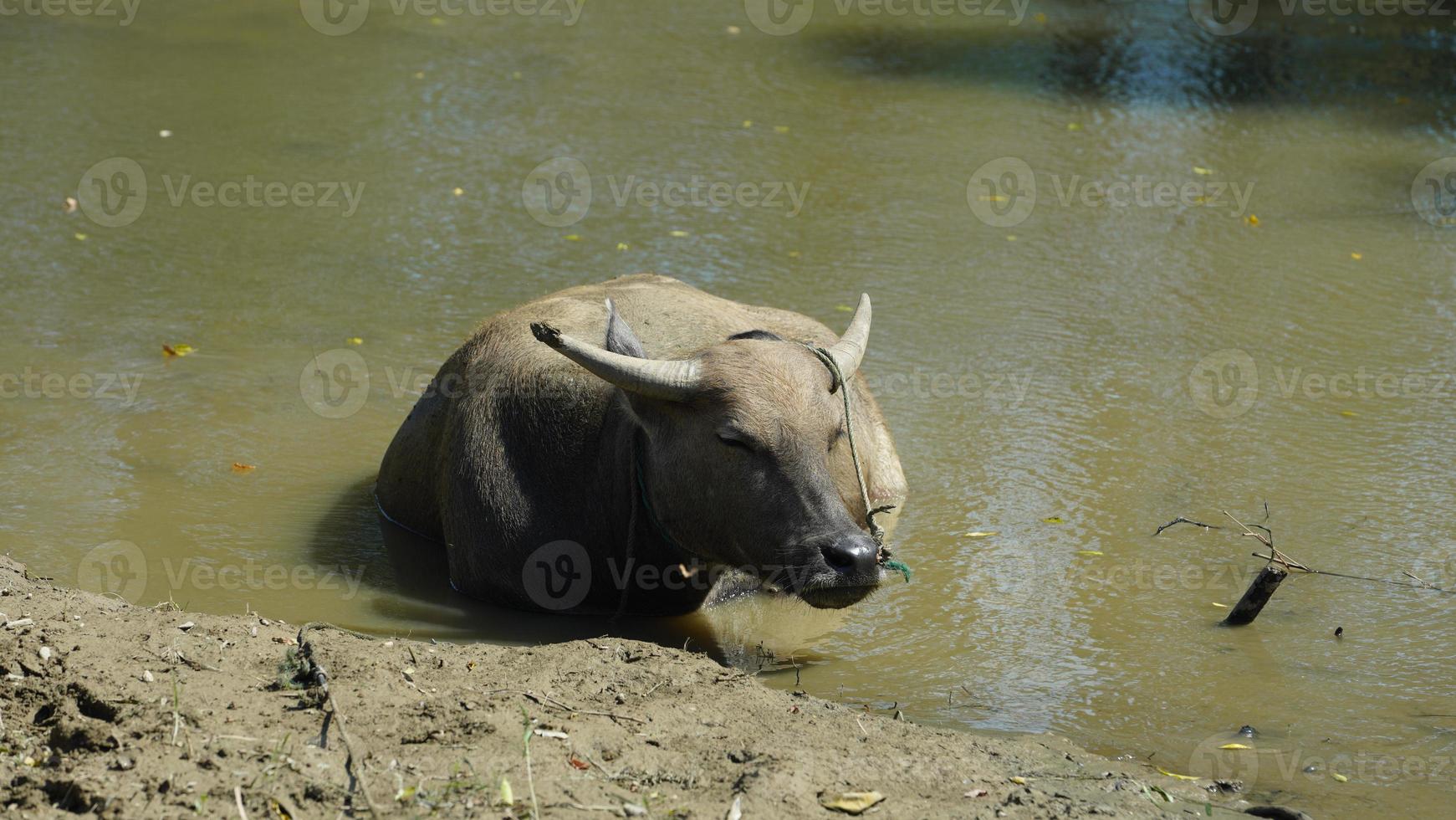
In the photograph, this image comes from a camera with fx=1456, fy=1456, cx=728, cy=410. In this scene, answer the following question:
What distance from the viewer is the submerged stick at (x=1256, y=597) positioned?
5.41 meters

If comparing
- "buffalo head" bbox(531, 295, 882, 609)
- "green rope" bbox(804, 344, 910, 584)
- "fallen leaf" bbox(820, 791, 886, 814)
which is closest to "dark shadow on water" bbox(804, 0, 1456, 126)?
"green rope" bbox(804, 344, 910, 584)

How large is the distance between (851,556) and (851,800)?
93cm

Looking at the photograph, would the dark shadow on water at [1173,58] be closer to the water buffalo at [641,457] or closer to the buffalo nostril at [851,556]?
the water buffalo at [641,457]

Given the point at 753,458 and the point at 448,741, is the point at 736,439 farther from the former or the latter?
the point at 448,741

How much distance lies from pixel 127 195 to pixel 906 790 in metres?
8.18

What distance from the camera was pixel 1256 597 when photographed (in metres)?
5.54

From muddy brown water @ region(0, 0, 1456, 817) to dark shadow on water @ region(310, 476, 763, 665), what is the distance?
1.2 inches

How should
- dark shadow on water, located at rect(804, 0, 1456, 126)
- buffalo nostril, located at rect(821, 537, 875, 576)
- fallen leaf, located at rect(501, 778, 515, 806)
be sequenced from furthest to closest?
1. dark shadow on water, located at rect(804, 0, 1456, 126)
2. buffalo nostril, located at rect(821, 537, 875, 576)
3. fallen leaf, located at rect(501, 778, 515, 806)

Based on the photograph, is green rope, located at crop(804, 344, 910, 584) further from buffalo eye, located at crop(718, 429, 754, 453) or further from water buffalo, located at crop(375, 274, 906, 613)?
buffalo eye, located at crop(718, 429, 754, 453)

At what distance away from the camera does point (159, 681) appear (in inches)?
170

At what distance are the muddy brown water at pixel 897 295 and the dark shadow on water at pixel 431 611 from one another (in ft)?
0.10

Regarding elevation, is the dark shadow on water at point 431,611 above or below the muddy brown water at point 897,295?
below

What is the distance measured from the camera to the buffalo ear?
5.30m

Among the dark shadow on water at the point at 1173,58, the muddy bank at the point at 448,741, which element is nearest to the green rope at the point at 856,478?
the muddy bank at the point at 448,741
